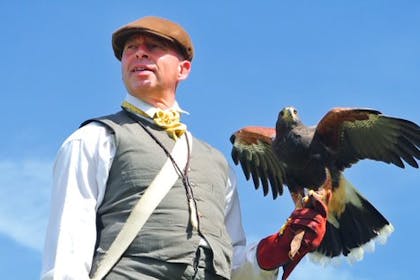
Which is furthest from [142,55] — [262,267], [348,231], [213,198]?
[348,231]

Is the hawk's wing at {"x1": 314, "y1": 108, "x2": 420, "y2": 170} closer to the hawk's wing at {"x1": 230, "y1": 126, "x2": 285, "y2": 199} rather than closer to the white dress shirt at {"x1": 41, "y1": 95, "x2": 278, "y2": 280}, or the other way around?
the hawk's wing at {"x1": 230, "y1": 126, "x2": 285, "y2": 199}

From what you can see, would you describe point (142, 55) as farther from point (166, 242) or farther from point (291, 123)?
point (291, 123)

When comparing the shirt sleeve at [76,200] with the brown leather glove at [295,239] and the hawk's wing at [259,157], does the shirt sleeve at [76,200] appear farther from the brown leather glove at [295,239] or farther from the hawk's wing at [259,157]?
the hawk's wing at [259,157]

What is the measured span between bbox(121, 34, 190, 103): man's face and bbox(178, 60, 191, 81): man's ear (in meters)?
0.01

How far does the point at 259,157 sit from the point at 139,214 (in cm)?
212

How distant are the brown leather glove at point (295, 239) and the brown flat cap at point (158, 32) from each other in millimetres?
852

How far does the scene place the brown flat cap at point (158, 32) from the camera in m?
3.60

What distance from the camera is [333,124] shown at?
15.4 feet

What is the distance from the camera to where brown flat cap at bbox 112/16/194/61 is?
11.8 ft

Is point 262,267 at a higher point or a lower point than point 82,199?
lower

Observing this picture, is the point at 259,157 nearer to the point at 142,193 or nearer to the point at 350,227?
the point at 350,227

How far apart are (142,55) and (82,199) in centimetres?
70

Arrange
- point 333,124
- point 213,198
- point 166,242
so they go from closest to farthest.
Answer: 1. point 166,242
2. point 213,198
3. point 333,124

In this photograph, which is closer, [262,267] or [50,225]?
[50,225]
